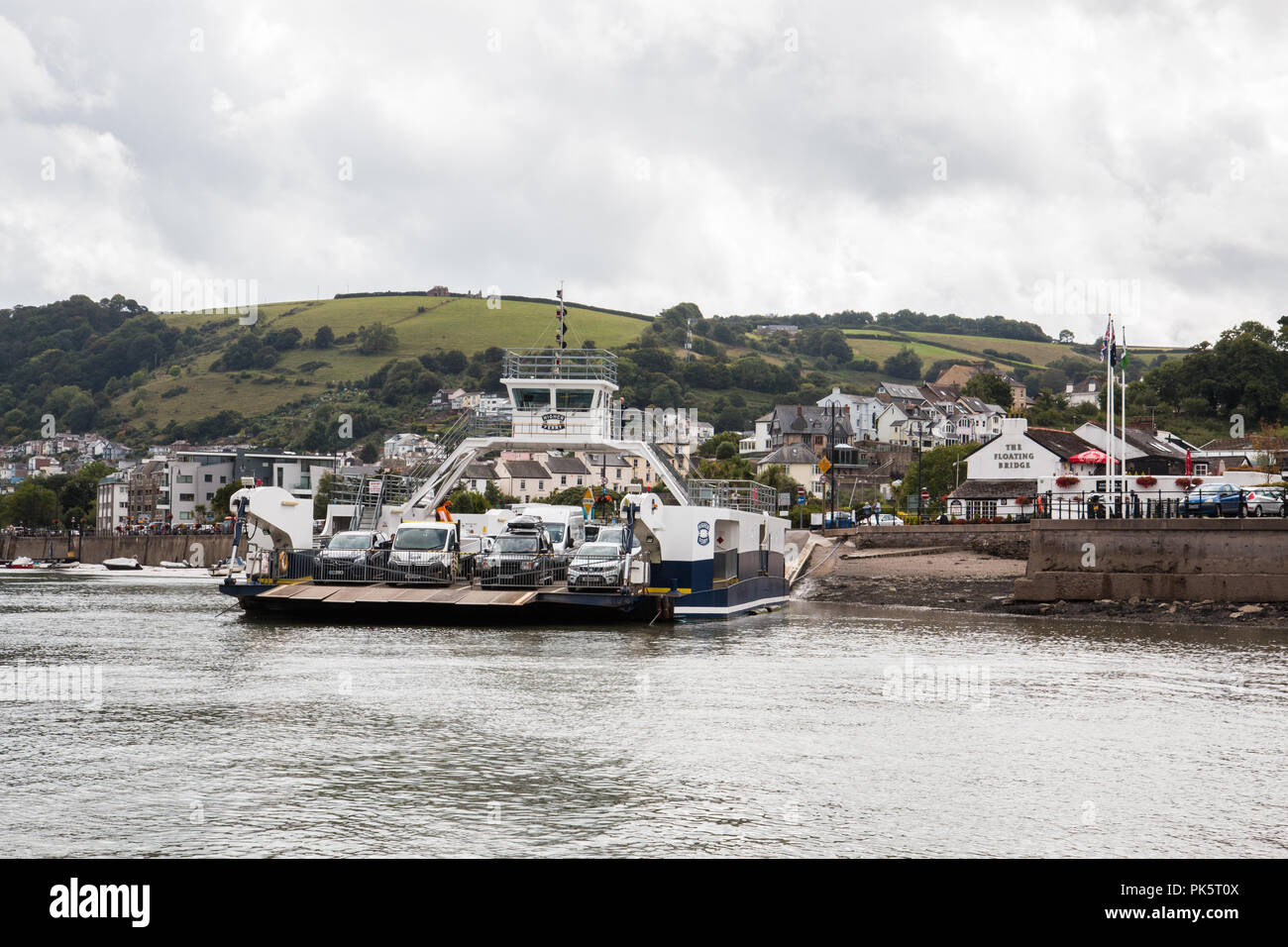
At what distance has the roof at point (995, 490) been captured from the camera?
71.4 m

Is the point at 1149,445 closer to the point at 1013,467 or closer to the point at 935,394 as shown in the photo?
the point at 1013,467

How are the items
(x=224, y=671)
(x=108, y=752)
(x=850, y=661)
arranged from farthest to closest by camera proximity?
(x=850, y=661) < (x=224, y=671) < (x=108, y=752)

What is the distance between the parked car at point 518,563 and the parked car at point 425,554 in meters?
0.92

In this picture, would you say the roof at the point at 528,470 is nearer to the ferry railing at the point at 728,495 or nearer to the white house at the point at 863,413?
the white house at the point at 863,413

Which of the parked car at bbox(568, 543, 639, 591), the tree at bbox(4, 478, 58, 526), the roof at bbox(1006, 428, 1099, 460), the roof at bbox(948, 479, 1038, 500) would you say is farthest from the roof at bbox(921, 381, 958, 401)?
the parked car at bbox(568, 543, 639, 591)

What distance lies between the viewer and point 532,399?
40375mm

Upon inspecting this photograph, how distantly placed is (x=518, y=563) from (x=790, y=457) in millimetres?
95348

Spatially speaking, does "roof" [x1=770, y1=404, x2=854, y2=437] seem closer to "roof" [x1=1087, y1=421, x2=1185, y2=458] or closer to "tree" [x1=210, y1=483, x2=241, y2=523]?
"roof" [x1=1087, y1=421, x2=1185, y2=458]

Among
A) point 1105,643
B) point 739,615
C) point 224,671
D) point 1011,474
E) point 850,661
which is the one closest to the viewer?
point 224,671

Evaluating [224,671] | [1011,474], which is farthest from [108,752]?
[1011,474]

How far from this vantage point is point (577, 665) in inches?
938

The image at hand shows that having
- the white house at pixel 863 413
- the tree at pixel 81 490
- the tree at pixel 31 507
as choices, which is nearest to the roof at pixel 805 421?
the white house at pixel 863 413
